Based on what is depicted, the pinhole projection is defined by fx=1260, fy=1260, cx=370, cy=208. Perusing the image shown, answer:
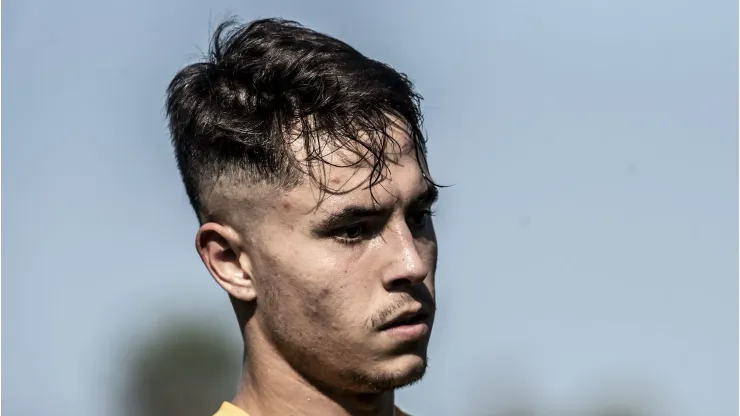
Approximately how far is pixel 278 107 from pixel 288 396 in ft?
3.65

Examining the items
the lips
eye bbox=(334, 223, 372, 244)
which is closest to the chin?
the lips

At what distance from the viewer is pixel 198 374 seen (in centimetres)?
2141

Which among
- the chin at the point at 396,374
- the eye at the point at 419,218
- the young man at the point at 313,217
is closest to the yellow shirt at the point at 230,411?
the young man at the point at 313,217

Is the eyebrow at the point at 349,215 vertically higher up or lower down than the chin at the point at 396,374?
higher up

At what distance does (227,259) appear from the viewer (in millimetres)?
4910

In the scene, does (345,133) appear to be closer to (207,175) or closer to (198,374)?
(207,175)

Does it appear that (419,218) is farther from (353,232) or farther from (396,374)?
(396,374)

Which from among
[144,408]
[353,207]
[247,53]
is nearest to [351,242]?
[353,207]

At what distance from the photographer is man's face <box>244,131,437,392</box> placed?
4.64 meters

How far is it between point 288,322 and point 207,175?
26.7 inches

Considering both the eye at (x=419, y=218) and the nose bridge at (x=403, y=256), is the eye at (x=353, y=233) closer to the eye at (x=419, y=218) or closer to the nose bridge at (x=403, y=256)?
the nose bridge at (x=403, y=256)

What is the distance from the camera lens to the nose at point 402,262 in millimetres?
4637

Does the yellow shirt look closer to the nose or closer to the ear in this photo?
the ear

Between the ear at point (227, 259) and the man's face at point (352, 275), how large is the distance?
129mm
